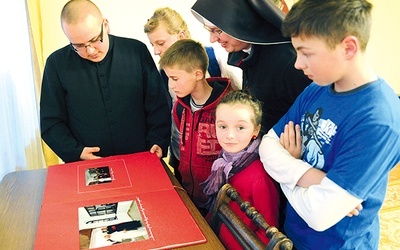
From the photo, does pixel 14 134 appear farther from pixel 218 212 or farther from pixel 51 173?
pixel 218 212

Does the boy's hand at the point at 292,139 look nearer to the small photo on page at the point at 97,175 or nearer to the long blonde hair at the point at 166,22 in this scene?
the small photo on page at the point at 97,175

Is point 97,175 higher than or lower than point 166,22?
lower

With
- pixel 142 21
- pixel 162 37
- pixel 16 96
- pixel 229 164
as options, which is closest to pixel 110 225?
pixel 229 164

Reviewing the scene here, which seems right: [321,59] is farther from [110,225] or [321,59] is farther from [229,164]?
[110,225]

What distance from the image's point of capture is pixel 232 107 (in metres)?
1.40

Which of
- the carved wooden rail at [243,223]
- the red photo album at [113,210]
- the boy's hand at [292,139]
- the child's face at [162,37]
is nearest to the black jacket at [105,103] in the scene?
the red photo album at [113,210]

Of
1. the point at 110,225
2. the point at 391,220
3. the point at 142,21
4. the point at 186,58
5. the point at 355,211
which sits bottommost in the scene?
the point at 391,220

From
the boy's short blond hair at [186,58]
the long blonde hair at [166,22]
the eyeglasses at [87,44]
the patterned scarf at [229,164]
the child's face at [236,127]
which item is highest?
the long blonde hair at [166,22]

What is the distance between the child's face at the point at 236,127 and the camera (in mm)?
1382

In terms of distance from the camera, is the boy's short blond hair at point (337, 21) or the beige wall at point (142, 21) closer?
the boy's short blond hair at point (337, 21)

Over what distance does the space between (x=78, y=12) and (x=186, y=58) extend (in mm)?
474

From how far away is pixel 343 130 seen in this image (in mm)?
978

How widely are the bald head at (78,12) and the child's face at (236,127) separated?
696 mm

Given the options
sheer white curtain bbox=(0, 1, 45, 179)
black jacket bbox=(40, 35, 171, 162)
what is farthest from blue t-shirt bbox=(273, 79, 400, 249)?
sheer white curtain bbox=(0, 1, 45, 179)
